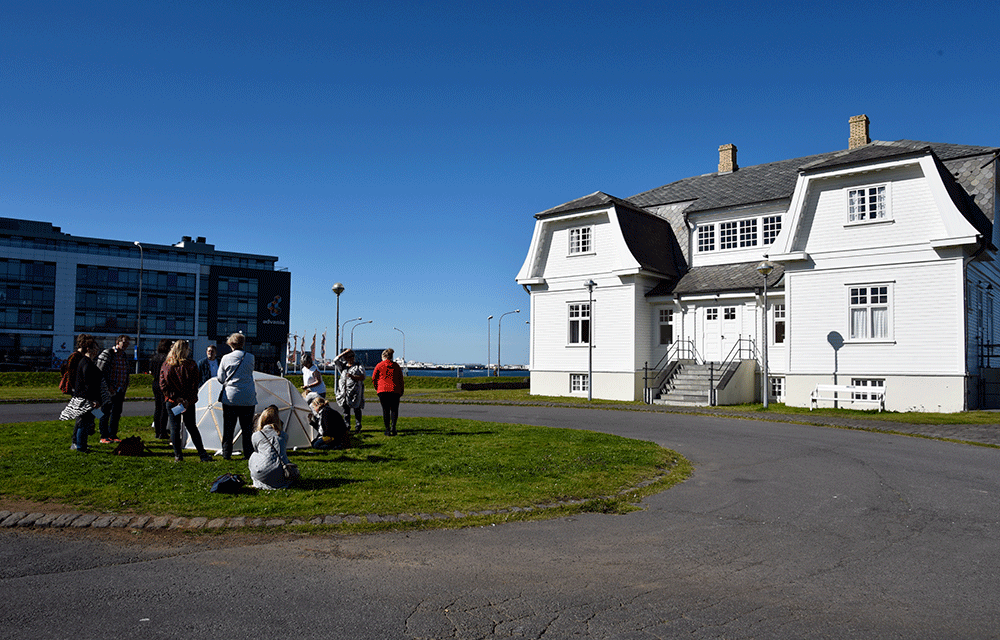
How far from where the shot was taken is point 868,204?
76.4ft

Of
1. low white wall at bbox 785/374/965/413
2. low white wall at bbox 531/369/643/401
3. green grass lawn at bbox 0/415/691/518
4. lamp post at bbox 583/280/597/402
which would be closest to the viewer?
green grass lawn at bbox 0/415/691/518

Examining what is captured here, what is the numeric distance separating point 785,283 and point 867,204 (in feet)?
11.8

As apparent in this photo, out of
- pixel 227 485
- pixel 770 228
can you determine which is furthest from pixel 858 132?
pixel 227 485

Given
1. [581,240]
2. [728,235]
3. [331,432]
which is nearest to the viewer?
[331,432]

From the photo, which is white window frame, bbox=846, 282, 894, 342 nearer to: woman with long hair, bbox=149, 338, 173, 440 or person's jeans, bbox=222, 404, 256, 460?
person's jeans, bbox=222, 404, 256, 460

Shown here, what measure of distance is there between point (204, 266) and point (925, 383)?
303 feet

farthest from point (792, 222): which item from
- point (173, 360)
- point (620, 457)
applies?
point (173, 360)

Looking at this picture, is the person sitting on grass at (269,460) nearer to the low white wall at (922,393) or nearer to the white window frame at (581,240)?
the low white wall at (922,393)

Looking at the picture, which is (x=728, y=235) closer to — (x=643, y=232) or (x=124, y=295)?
(x=643, y=232)

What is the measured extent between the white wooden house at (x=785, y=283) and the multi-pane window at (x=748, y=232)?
0.19ft

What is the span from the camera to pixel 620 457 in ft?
36.2

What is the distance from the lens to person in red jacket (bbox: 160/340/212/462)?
1032 cm

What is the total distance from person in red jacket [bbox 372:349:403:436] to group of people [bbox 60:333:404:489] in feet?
1.46

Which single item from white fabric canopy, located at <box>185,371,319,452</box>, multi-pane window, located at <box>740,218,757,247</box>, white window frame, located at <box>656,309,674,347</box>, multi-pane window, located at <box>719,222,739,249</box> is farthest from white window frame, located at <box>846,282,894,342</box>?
white fabric canopy, located at <box>185,371,319,452</box>
